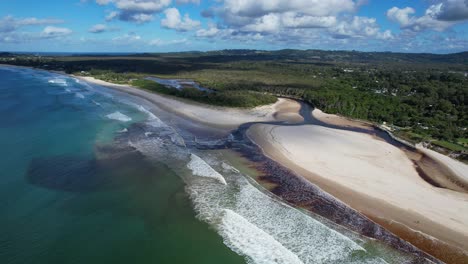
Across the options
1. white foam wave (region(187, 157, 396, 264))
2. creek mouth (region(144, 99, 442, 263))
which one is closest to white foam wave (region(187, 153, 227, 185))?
white foam wave (region(187, 157, 396, 264))

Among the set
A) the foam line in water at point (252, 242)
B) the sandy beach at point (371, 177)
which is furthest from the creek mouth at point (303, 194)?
the foam line in water at point (252, 242)

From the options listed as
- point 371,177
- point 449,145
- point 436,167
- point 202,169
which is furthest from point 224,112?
point 449,145

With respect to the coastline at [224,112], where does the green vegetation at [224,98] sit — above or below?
above

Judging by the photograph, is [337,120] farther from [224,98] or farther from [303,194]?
[303,194]

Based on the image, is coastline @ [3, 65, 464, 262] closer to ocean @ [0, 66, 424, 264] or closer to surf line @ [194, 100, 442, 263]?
surf line @ [194, 100, 442, 263]

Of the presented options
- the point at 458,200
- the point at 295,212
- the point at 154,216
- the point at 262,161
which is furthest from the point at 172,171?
the point at 458,200

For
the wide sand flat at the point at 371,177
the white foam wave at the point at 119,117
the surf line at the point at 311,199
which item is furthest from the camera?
the white foam wave at the point at 119,117

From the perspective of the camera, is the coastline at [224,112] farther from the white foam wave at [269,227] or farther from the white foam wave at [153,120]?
the white foam wave at [269,227]
